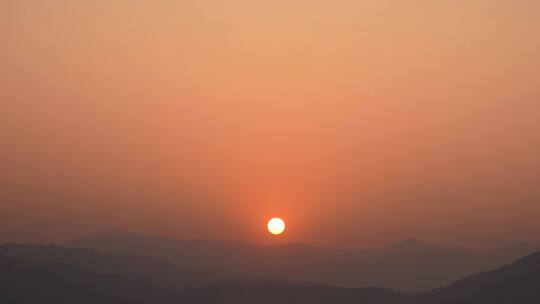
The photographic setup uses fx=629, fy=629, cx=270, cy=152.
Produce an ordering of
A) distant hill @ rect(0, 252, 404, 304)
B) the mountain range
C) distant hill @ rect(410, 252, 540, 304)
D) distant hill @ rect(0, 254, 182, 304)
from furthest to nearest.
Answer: distant hill @ rect(0, 252, 404, 304) < distant hill @ rect(0, 254, 182, 304) < the mountain range < distant hill @ rect(410, 252, 540, 304)

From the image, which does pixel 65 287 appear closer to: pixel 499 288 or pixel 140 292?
pixel 140 292

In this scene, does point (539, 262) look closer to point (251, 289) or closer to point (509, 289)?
point (509, 289)

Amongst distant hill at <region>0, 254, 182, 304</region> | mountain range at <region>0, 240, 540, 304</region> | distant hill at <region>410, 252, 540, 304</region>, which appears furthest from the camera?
distant hill at <region>0, 254, 182, 304</region>

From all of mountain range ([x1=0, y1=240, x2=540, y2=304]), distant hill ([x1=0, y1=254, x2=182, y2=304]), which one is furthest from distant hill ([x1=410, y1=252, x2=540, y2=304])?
distant hill ([x1=0, y1=254, x2=182, y2=304])

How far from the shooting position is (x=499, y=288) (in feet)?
351

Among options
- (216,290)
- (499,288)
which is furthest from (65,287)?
(499,288)

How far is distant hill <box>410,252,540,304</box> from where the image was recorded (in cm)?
10281

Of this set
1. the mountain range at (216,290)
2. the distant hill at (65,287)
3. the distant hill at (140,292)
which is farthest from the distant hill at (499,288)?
the distant hill at (65,287)

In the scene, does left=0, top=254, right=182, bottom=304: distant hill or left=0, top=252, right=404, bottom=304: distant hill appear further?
left=0, top=252, right=404, bottom=304: distant hill

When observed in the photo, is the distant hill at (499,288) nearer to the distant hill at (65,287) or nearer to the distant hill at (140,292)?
the distant hill at (140,292)

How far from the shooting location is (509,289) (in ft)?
346

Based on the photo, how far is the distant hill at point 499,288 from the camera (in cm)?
10281

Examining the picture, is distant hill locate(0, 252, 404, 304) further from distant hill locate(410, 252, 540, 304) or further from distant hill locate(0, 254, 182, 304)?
distant hill locate(410, 252, 540, 304)

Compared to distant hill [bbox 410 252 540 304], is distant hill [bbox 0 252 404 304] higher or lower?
higher
